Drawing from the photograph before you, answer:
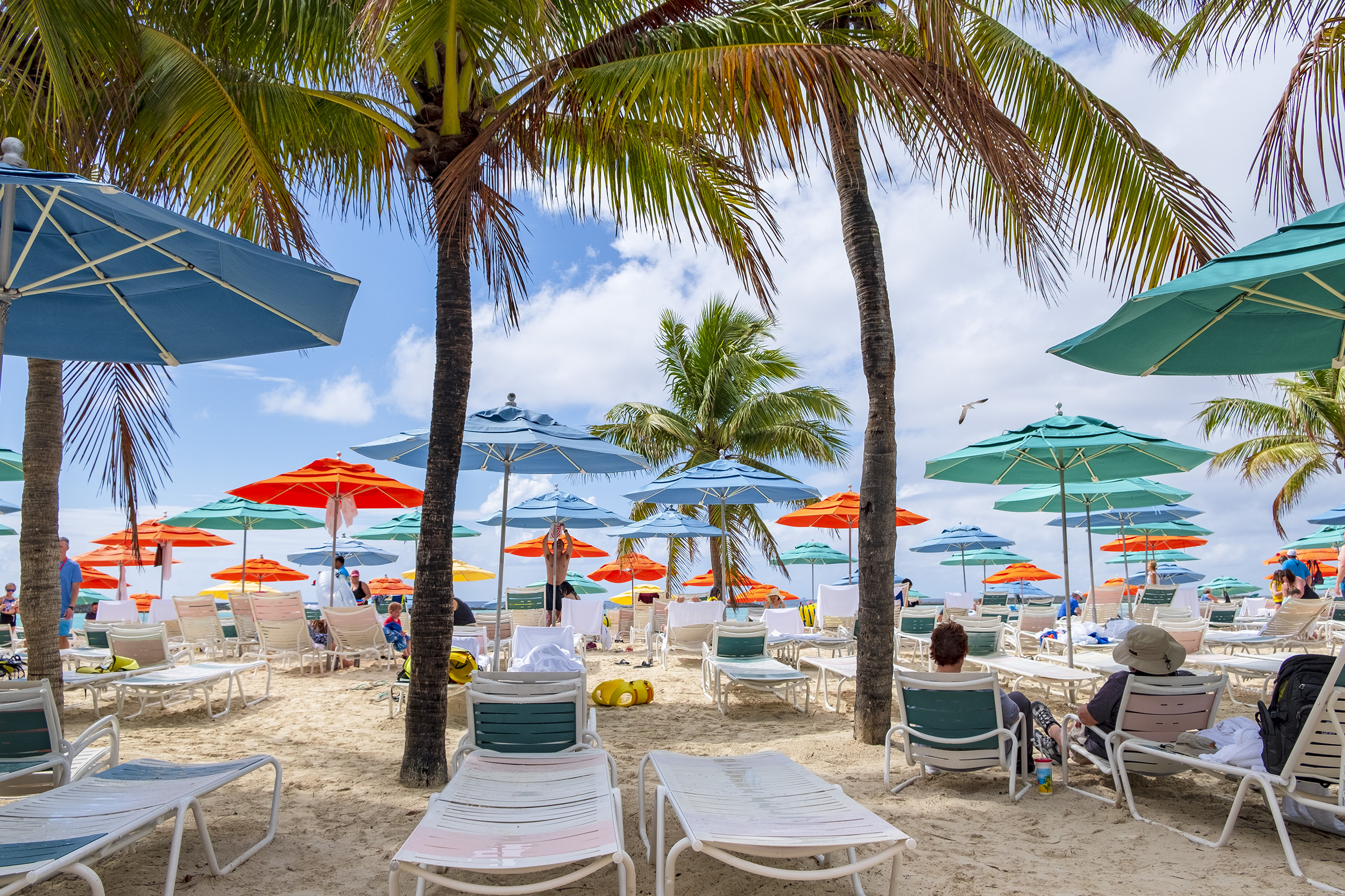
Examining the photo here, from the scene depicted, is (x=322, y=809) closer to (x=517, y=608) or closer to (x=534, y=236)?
(x=534, y=236)

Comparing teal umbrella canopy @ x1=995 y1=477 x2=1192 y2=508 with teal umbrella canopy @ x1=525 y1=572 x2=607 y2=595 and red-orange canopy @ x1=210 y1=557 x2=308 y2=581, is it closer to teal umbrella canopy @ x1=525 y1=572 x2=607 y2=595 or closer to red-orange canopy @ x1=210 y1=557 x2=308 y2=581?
teal umbrella canopy @ x1=525 y1=572 x2=607 y2=595

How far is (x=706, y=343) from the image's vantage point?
2022 cm

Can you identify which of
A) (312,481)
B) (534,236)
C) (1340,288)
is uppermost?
(534,236)

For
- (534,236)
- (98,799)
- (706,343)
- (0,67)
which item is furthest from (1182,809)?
(706,343)

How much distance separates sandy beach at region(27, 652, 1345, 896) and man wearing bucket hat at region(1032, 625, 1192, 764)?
426 mm

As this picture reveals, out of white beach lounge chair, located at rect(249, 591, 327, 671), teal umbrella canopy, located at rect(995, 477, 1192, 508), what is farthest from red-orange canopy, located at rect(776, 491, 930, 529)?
white beach lounge chair, located at rect(249, 591, 327, 671)

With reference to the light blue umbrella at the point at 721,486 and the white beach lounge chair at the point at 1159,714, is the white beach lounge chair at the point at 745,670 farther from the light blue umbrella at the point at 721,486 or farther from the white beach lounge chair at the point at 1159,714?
the white beach lounge chair at the point at 1159,714

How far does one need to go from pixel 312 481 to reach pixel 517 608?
4171 millimetres

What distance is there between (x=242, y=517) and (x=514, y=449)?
778 cm

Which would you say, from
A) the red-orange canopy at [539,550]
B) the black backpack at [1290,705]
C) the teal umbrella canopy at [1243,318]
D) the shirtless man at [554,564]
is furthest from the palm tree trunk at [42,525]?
the red-orange canopy at [539,550]

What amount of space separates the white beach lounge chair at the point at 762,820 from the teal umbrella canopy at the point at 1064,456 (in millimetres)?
4454

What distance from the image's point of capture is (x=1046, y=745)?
16.0 feet

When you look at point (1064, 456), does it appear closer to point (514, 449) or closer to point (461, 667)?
point (514, 449)

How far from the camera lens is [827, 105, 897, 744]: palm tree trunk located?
5906 millimetres
